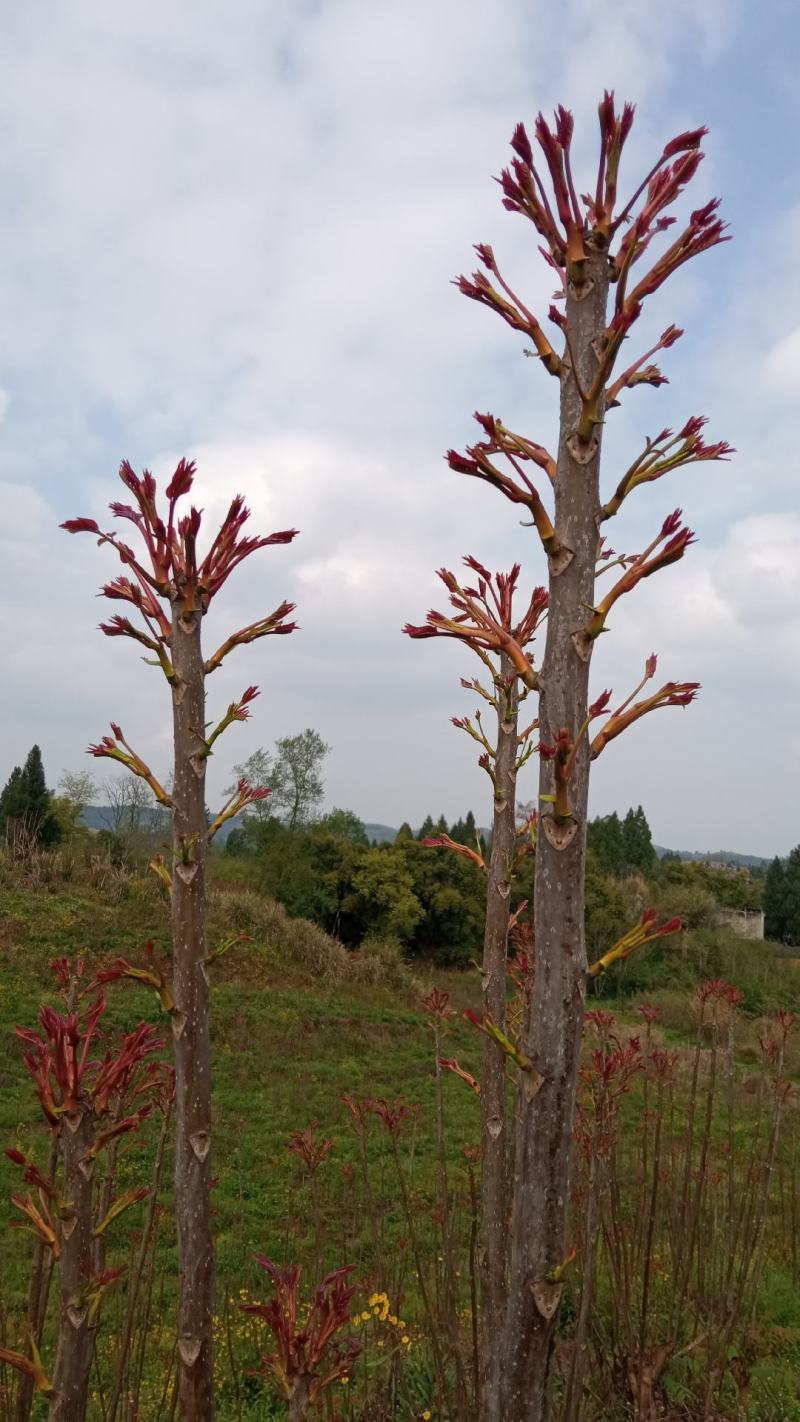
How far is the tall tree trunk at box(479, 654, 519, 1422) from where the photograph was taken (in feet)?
9.51

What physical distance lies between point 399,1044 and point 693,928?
18.7m

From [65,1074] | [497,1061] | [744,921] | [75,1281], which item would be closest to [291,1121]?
[497,1061]

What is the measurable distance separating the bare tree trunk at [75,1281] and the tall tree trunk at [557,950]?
78 cm

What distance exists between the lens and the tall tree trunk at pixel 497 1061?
9.51 ft

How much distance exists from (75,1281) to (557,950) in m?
1.08

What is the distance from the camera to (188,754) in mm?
2561

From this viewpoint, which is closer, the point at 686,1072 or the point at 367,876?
the point at 686,1072

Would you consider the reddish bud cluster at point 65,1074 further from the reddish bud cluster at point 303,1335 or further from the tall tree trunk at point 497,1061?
the tall tree trunk at point 497,1061

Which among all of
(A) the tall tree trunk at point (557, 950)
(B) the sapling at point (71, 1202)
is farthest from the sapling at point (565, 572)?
(B) the sapling at point (71, 1202)

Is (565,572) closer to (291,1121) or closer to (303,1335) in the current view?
(303,1335)

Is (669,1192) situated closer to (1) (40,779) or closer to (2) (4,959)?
(2) (4,959)

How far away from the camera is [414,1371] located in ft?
17.7

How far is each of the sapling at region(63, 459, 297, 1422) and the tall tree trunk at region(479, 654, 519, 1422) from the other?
862 mm

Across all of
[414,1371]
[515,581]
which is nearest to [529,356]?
[515,581]
